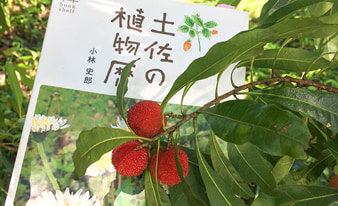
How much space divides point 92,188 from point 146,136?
0.21 m

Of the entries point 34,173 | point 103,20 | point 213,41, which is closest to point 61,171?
point 34,173

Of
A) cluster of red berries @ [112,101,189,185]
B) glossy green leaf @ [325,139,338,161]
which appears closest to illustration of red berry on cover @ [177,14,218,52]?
cluster of red berries @ [112,101,189,185]

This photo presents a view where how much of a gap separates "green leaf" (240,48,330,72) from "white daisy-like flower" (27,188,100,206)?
475 millimetres

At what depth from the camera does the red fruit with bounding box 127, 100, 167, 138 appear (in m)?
0.60

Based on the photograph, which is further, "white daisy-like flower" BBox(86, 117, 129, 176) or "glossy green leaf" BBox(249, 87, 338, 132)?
"white daisy-like flower" BBox(86, 117, 129, 176)

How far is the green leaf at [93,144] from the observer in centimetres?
49

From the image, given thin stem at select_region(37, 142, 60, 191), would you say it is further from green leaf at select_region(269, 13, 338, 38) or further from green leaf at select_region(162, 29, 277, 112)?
green leaf at select_region(269, 13, 338, 38)

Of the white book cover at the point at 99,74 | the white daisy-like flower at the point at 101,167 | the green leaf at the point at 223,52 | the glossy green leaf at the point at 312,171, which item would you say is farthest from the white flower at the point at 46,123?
the glossy green leaf at the point at 312,171

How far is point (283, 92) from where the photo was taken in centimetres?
56

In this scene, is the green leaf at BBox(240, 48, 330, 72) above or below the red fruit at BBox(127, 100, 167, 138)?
above

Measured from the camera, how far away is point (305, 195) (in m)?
0.56

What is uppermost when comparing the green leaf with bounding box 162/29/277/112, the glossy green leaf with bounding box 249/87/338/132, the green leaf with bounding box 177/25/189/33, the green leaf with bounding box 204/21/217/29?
the green leaf with bounding box 204/21/217/29

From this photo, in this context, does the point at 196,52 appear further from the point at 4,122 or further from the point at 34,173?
the point at 4,122

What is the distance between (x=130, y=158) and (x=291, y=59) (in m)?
0.41
